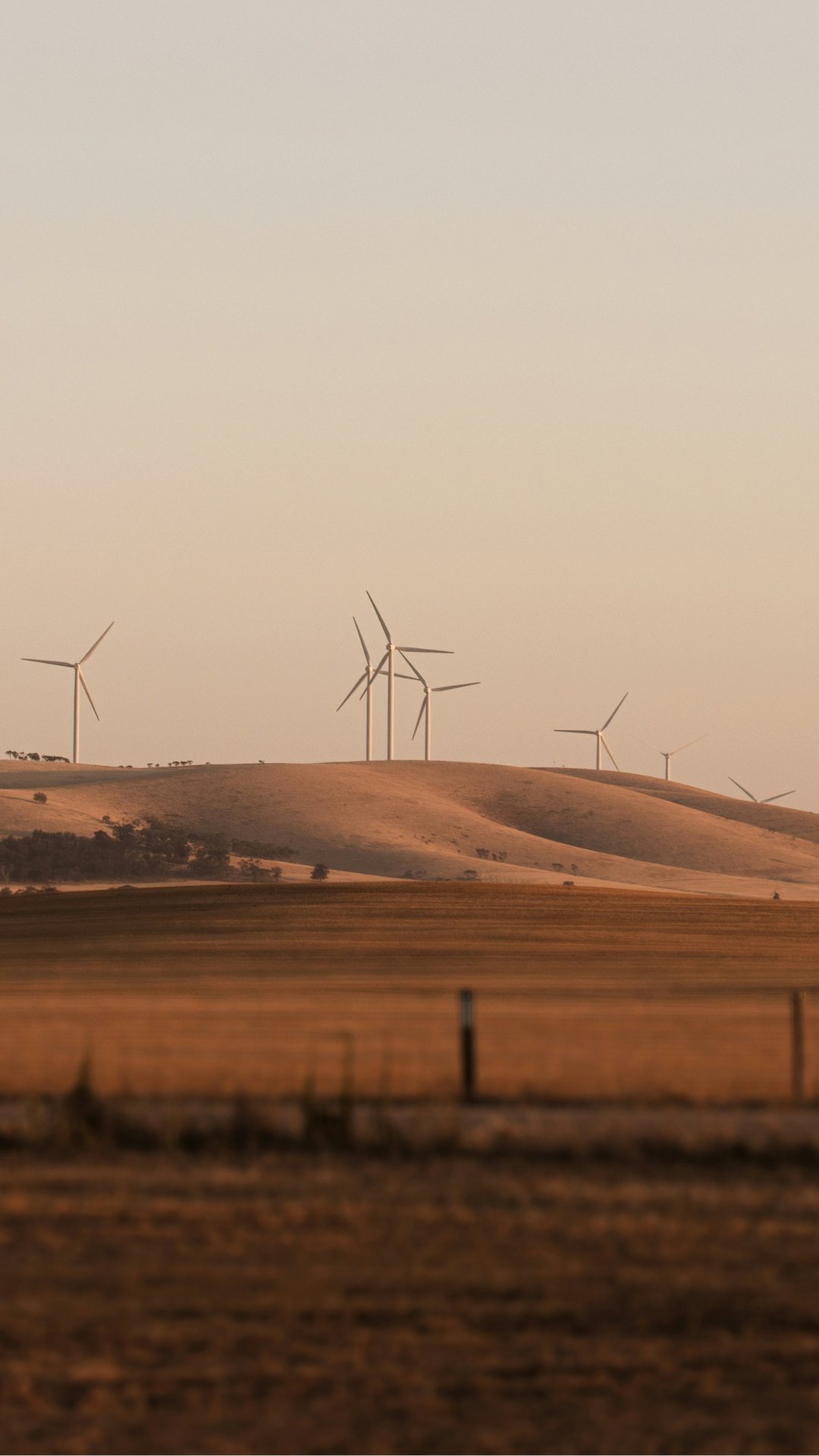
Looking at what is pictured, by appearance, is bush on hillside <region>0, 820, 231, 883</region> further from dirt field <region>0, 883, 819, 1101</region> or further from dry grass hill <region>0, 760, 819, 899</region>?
dirt field <region>0, 883, 819, 1101</region>

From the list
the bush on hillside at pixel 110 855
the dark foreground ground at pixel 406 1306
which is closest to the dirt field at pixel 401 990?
the dark foreground ground at pixel 406 1306

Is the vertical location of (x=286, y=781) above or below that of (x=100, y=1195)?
above

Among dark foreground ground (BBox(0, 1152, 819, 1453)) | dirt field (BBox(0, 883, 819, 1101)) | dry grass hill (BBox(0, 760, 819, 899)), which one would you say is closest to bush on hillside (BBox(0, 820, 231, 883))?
dry grass hill (BBox(0, 760, 819, 899))

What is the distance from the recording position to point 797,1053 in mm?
19766

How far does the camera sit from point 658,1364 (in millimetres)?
10242

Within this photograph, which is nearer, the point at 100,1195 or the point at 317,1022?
the point at 100,1195

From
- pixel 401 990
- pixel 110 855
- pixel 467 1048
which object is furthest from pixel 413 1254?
pixel 110 855

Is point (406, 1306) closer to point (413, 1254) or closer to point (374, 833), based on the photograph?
point (413, 1254)

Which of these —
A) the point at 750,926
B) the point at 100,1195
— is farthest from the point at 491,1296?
the point at 750,926

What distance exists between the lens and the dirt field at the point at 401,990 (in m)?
19.8

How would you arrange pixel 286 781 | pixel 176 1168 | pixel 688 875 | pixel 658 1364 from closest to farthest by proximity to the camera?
1. pixel 658 1364
2. pixel 176 1168
3. pixel 688 875
4. pixel 286 781

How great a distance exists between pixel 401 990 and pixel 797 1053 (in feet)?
72.7

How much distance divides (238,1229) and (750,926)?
191 feet

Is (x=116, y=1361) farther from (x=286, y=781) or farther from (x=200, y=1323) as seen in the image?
(x=286, y=781)
